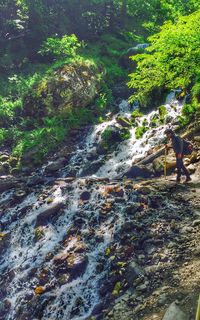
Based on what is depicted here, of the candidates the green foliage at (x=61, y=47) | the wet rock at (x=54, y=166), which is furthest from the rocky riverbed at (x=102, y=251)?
the green foliage at (x=61, y=47)

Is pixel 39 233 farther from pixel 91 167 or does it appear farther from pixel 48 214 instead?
pixel 91 167

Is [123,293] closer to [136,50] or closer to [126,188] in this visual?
[126,188]

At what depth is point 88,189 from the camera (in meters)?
Answer: 15.8

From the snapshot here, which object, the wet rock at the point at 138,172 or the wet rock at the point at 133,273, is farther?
the wet rock at the point at 138,172

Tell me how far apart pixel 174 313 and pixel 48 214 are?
770cm

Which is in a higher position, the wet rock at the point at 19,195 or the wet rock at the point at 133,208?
the wet rock at the point at 19,195

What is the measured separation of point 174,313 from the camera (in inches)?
320

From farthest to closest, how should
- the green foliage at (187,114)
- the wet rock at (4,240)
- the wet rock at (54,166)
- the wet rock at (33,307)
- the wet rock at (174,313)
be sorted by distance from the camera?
the wet rock at (54,166)
the green foliage at (187,114)
the wet rock at (4,240)
the wet rock at (33,307)
the wet rock at (174,313)

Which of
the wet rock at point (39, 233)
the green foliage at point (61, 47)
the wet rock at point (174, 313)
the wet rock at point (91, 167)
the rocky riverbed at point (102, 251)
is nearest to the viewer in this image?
the wet rock at point (174, 313)

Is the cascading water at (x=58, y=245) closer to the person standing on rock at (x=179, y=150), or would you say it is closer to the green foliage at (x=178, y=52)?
the person standing on rock at (x=179, y=150)

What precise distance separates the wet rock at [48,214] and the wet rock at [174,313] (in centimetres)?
726

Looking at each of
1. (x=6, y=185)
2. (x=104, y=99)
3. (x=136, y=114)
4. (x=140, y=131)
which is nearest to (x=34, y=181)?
(x=6, y=185)

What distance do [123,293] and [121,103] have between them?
58.0 feet

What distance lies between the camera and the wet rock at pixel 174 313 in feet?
26.1
